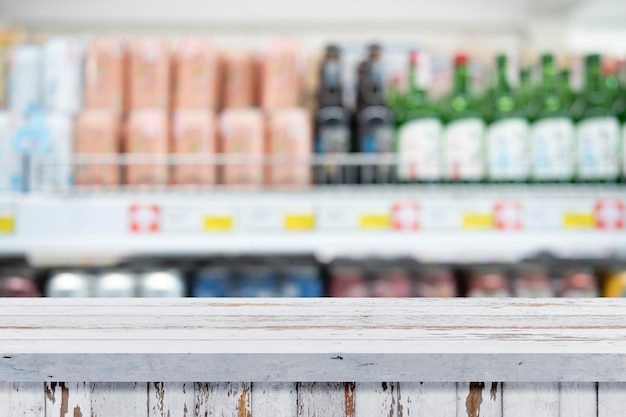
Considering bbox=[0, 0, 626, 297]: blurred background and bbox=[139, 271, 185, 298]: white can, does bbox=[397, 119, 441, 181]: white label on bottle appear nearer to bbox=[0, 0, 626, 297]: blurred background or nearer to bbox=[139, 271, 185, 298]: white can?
bbox=[0, 0, 626, 297]: blurred background

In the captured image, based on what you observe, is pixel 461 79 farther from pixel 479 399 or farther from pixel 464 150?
pixel 479 399

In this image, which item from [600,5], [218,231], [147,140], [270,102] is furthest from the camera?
[600,5]

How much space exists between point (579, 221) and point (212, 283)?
88 centimetres

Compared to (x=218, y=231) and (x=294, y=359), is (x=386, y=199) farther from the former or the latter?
A: (x=294, y=359)

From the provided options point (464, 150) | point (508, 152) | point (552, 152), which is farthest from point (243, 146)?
point (552, 152)

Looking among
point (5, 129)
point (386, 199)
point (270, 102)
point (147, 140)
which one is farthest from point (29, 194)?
point (386, 199)

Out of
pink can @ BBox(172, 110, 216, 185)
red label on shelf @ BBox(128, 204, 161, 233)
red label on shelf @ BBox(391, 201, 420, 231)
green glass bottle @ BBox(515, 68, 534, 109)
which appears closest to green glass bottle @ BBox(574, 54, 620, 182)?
green glass bottle @ BBox(515, 68, 534, 109)

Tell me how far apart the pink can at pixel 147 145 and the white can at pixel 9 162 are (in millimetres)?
255

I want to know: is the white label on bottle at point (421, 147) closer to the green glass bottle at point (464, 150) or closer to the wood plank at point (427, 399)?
the green glass bottle at point (464, 150)

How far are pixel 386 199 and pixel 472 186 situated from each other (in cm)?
28

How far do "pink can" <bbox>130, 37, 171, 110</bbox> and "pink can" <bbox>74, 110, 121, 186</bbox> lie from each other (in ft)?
0.31

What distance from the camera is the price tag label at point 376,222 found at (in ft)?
4.89

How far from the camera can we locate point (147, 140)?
1606mm

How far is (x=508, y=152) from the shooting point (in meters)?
1.63
